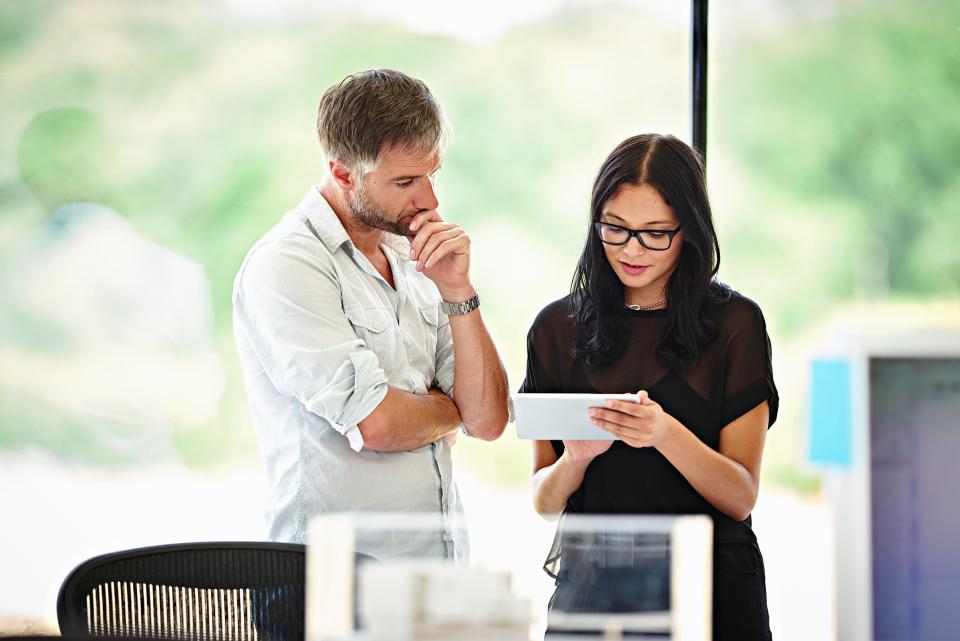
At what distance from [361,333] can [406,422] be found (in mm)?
199

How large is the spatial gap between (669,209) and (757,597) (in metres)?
0.69

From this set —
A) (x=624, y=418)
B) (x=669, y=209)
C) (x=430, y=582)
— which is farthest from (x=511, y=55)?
(x=430, y=582)

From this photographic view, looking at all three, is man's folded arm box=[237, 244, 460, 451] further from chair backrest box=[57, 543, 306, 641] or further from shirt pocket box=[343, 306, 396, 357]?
chair backrest box=[57, 543, 306, 641]

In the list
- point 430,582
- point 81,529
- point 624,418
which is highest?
point 624,418

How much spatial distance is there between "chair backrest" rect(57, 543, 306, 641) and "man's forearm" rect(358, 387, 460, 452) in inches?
9.7

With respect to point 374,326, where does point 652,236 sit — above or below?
above

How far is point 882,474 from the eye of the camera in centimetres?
199

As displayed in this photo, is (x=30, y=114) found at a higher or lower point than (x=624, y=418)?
higher

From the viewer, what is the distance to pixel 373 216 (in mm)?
2025

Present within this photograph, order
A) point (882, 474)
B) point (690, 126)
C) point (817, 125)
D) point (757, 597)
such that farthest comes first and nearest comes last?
point (817, 125)
point (690, 126)
point (882, 474)
point (757, 597)

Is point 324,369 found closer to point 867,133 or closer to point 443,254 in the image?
point 443,254

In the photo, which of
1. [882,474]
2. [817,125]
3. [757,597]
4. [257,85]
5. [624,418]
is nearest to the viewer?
[624,418]

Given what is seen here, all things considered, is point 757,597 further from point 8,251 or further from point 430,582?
point 8,251

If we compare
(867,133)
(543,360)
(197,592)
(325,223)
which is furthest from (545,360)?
(867,133)
